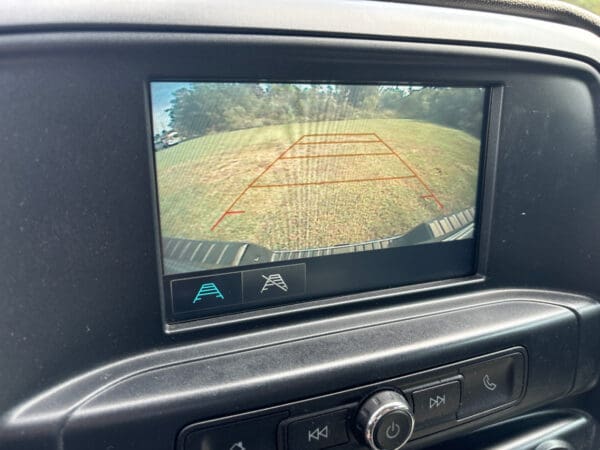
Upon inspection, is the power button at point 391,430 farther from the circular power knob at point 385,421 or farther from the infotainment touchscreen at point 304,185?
the infotainment touchscreen at point 304,185

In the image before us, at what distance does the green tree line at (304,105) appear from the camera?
2.19 feet

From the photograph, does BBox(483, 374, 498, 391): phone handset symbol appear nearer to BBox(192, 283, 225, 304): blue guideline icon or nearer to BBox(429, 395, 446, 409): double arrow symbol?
BBox(429, 395, 446, 409): double arrow symbol

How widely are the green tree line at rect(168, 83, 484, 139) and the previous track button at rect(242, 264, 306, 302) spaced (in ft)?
0.65

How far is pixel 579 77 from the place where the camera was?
2.93 ft

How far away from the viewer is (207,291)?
2.39 ft

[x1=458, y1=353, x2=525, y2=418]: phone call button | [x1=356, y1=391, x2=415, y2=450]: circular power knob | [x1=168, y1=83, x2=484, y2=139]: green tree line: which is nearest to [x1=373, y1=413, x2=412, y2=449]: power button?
[x1=356, y1=391, x2=415, y2=450]: circular power knob

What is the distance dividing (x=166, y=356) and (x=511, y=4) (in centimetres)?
70

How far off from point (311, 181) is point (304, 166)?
0.07 ft

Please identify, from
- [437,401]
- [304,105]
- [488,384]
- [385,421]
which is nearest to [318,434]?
[385,421]

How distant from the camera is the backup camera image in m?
0.68

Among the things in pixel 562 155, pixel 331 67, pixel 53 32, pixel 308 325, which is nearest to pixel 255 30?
A: pixel 331 67

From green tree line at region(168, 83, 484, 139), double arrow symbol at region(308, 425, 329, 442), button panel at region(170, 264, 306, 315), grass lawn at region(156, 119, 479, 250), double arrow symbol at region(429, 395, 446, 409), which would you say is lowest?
double arrow symbol at region(308, 425, 329, 442)

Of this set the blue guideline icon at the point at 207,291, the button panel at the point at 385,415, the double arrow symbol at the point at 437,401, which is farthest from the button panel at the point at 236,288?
the double arrow symbol at the point at 437,401

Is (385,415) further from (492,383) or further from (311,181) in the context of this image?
(311,181)
